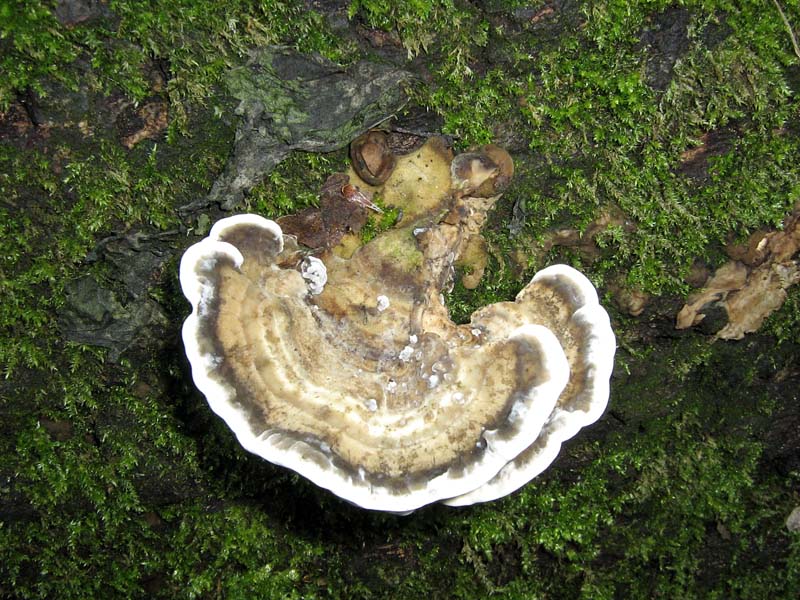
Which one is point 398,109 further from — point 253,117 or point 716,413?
point 716,413

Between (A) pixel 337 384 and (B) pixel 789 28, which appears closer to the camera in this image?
(A) pixel 337 384

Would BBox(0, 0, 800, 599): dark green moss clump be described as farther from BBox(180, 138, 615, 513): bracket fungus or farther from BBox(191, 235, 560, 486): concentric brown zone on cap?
BBox(191, 235, 560, 486): concentric brown zone on cap

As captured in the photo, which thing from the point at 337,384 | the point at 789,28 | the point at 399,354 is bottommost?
the point at 337,384

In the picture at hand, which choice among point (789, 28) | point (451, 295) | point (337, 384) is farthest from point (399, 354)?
point (789, 28)

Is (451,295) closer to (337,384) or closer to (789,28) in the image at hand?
(337,384)

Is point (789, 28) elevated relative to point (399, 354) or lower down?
elevated

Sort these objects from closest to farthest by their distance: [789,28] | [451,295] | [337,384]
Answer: [337,384], [789,28], [451,295]

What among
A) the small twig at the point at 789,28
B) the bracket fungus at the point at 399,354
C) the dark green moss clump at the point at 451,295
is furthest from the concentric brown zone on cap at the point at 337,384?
the small twig at the point at 789,28

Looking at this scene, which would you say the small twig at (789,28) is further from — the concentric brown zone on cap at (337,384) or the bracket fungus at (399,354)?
the concentric brown zone on cap at (337,384)
